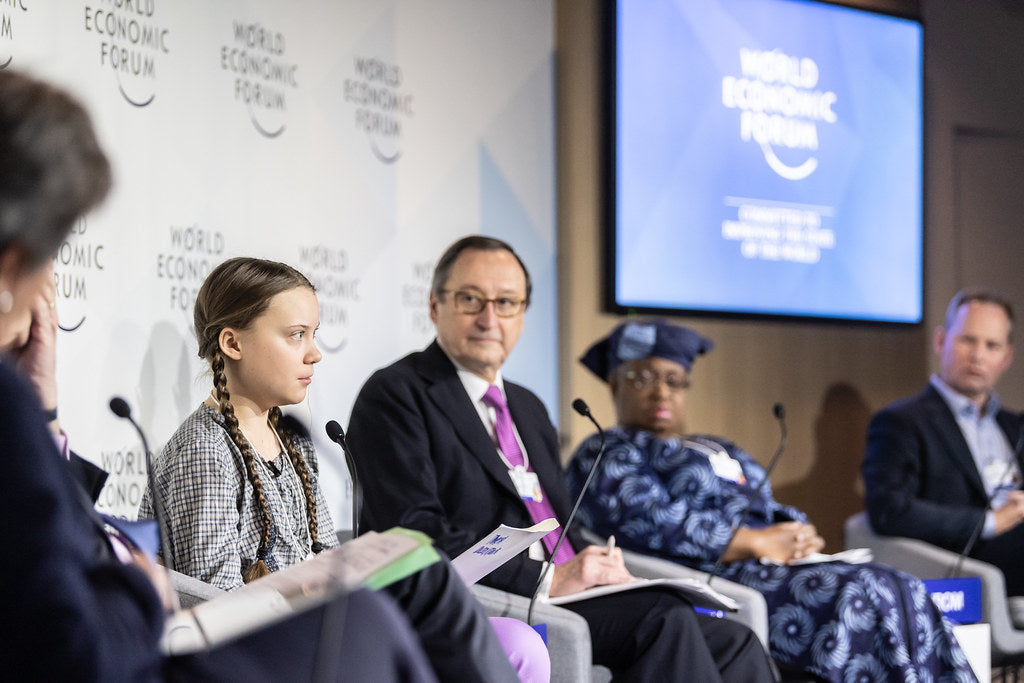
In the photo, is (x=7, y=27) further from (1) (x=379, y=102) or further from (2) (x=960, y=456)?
(2) (x=960, y=456)

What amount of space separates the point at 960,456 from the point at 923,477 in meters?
0.16

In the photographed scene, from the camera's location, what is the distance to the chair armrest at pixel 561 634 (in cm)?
264

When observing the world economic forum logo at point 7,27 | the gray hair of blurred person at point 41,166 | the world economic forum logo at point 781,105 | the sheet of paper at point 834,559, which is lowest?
the sheet of paper at point 834,559

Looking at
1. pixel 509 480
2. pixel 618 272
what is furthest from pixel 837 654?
pixel 618 272

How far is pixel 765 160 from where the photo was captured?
502 centimetres

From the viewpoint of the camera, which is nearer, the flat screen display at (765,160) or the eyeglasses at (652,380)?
the eyeglasses at (652,380)

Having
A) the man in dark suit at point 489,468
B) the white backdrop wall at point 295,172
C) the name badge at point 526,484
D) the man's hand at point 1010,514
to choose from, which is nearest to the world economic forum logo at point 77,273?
the white backdrop wall at point 295,172

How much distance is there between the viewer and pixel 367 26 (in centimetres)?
395

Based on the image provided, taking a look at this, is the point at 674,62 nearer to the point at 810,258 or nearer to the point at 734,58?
the point at 734,58

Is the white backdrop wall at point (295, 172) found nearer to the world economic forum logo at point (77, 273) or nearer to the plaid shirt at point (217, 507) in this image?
the world economic forum logo at point (77, 273)

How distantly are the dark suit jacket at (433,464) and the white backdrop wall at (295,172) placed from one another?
0.22m

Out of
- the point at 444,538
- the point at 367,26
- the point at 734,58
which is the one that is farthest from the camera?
the point at 734,58

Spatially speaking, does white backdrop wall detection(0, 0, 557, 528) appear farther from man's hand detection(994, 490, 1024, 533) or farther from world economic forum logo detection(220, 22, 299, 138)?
man's hand detection(994, 490, 1024, 533)

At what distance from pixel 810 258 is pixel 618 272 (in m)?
1.00
